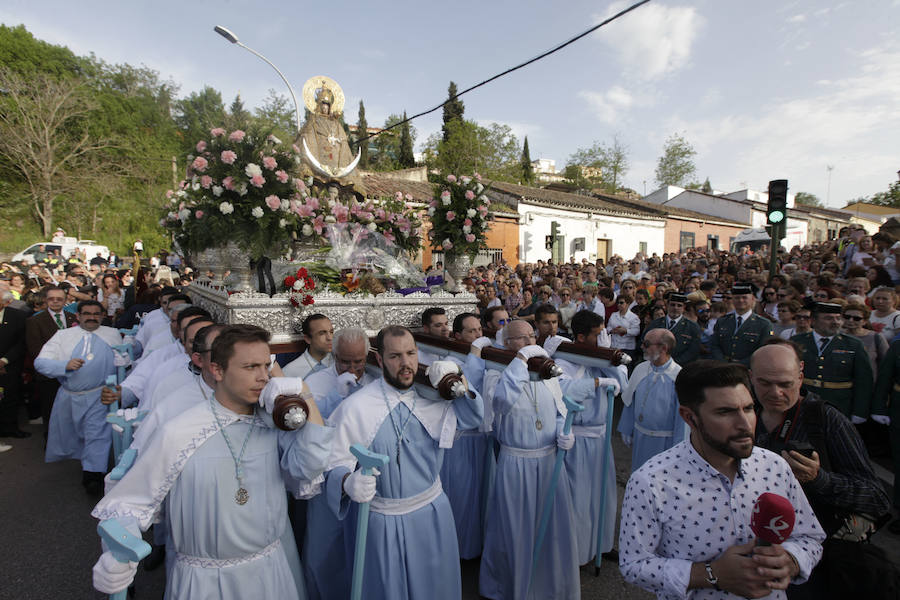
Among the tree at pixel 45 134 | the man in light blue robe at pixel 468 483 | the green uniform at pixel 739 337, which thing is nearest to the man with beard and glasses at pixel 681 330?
the green uniform at pixel 739 337

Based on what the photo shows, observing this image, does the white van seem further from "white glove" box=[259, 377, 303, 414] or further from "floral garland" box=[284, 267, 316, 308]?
A: "white glove" box=[259, 377, 303, 414]

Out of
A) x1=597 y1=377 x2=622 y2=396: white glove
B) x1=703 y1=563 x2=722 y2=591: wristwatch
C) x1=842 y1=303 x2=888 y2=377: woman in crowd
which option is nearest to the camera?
x1=703 y1=563 x2=722 y2=591: wristwatch

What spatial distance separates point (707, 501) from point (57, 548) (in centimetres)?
525

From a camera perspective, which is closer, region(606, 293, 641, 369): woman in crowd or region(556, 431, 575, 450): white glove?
region(556, 431, 575, 450): white glove

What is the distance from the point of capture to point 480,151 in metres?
34.3

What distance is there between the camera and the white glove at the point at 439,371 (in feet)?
8.73

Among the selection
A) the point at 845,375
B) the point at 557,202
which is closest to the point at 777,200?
the point at 845,375

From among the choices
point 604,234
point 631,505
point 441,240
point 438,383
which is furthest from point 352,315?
point 604,234

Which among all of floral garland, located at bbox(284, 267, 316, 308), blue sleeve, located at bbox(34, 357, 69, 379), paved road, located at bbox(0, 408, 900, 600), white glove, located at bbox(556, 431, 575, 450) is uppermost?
floral garland, located at bbox(284, 267, 316, 308)

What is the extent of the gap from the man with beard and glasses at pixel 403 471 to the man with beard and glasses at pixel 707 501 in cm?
118

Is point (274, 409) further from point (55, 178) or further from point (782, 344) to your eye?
point (55, 178)

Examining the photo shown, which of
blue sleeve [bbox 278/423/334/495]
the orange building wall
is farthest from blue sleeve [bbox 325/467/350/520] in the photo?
the orange building wall

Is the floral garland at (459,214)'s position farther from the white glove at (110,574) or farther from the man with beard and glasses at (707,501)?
the white glove at (110,574)

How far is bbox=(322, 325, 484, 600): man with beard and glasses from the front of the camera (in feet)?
8.93
